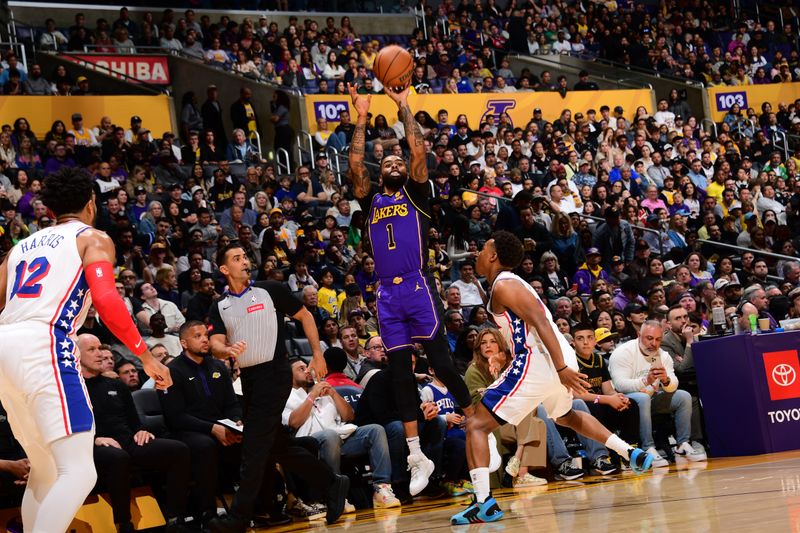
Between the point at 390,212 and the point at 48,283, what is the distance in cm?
338

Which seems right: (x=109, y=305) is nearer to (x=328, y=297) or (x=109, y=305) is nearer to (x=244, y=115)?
(x=328, y=297)


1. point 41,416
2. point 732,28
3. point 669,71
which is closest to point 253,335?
point 41,416

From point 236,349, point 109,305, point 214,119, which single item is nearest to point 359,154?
point 236,349

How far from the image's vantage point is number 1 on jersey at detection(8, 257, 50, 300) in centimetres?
496

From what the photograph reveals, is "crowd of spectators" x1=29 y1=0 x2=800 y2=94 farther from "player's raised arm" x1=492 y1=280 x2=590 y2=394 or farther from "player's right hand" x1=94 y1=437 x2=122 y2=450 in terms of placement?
"player's raised arm" x1=492 y1=280 x2=590 y2=394

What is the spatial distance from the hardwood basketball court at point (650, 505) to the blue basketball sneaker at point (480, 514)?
3.1 inches

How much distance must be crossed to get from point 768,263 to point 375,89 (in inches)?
321

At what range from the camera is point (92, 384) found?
7992 mm

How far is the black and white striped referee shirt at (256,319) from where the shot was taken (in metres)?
6.96

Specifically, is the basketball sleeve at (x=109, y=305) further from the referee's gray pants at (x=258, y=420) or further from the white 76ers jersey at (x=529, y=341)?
the white 76ers jersey at (x=529, y=341)

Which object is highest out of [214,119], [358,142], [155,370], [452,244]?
[214,119]

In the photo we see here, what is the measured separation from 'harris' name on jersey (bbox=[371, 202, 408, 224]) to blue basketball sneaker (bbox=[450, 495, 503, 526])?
2325 mm

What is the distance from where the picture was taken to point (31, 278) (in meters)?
4.98

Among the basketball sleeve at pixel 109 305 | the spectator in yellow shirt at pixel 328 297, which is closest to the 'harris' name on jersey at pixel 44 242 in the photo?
the basketball sleeve at pixel 109 305
